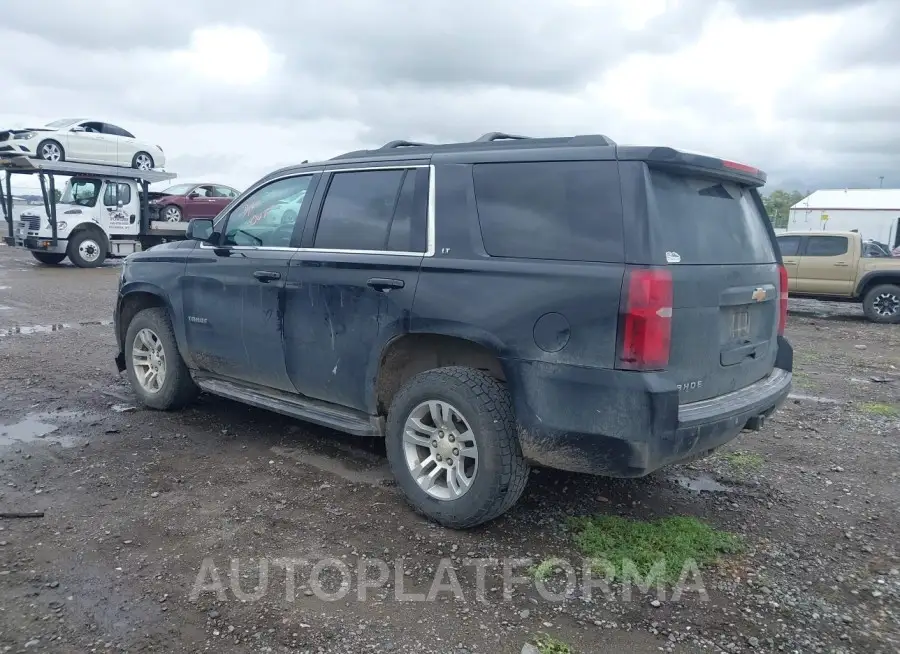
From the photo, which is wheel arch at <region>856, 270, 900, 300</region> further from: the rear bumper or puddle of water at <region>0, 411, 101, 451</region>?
puddle of water at <region>0, 411, 101, 451</region>

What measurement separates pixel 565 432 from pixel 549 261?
82cm

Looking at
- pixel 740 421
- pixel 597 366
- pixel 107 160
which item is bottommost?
pixel 740 421

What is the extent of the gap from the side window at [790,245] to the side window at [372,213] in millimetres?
11954

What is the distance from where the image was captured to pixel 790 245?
46.7 feet

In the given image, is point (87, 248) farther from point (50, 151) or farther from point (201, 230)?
point (201, 230)

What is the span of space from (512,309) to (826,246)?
12506 mm

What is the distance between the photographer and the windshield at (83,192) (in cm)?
1845

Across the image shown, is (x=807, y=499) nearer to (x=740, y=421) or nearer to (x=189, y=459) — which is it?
(x=740, y=421)

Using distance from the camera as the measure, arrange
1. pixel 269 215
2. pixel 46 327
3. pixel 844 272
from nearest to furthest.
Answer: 1. pixel 269 215
2. pixel 46 327
3. pixel 844 272

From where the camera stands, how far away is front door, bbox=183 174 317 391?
4695 mm

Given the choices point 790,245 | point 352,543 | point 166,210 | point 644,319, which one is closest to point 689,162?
point 644,319

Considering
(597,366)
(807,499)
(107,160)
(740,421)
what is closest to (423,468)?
(597,366)

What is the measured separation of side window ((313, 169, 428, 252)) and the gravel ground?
1489 mm

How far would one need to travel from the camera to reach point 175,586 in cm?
320
